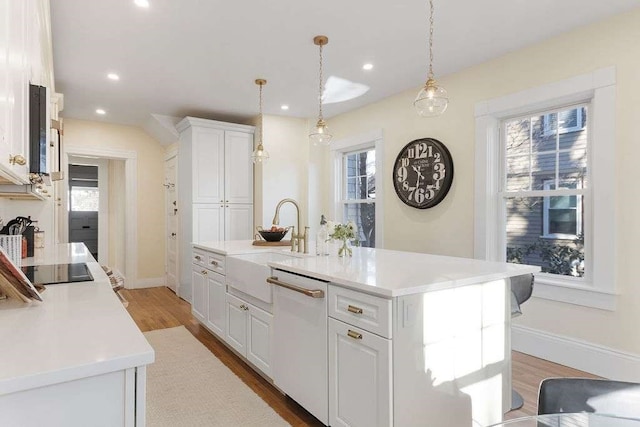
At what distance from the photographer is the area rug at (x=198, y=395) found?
2.21 meters

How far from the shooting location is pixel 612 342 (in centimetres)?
274

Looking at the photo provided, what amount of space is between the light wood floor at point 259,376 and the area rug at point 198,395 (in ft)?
0.22

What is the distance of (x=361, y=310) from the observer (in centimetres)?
171

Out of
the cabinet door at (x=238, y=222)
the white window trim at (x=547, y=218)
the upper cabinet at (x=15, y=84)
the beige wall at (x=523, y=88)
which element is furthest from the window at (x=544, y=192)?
the upper cabinet at (x=15, y=84)

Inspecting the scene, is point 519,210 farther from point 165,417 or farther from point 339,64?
point 165,417

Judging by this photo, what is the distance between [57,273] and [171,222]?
13.1ft

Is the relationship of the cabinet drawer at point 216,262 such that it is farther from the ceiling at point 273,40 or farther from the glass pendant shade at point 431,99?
the glass pendant shade at point 431,99

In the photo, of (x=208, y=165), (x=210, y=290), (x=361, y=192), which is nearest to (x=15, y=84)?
(x=210, y=290)

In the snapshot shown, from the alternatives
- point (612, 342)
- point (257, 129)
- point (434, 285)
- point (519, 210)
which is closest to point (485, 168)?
point (519, 210)

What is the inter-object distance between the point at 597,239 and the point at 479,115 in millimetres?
1483

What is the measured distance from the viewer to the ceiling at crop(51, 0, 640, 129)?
8.61ft

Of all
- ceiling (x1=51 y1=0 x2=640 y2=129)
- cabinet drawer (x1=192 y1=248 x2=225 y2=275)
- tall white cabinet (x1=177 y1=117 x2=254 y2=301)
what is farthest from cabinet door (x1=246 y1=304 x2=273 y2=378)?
tall white cabinet (x1=177 y1=117 x2=254 y2=301)

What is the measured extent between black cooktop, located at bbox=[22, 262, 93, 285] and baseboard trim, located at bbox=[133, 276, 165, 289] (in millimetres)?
3894

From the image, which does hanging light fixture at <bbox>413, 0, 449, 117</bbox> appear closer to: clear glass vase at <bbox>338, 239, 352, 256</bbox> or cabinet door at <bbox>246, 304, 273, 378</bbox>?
clear glass vase at <bbox>338, 239, 352, 256</bbox>
